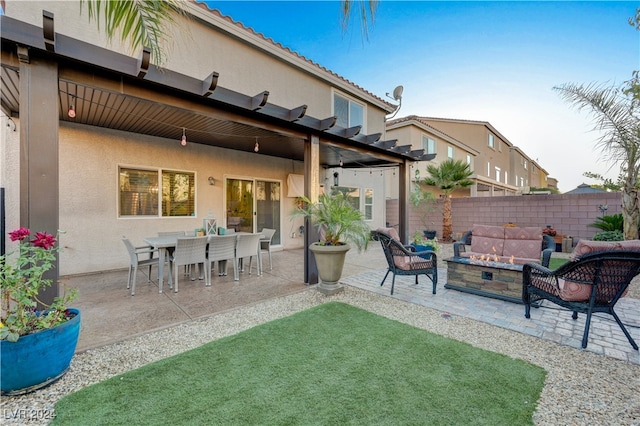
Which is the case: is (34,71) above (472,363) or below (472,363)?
above

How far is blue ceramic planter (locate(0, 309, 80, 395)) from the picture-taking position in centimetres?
220

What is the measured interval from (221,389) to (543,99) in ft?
38.5

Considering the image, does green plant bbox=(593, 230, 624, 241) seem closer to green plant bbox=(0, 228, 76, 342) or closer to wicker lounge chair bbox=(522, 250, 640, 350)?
wicker lounge chair bbox=(522, 250, 640, 350)

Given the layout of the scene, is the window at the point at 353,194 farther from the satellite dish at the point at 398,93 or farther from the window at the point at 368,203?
the satellite dish at the point at 398,93

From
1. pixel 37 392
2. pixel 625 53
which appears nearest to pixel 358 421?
pixel 37 392

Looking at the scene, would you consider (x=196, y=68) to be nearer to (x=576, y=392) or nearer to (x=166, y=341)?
(x=166, y=341)

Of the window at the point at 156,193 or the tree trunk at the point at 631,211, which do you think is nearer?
the tree trunk at the point at 631,211

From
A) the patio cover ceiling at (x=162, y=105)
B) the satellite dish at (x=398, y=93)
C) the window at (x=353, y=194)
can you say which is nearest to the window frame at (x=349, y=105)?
the satellite dish at (x=398, y=93)

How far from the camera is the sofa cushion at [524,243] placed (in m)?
5.84

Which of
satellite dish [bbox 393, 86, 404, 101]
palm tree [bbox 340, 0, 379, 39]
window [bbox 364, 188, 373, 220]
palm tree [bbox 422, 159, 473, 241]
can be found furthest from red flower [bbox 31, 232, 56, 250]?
palm tree [bbox 422, 159, 473, 241]

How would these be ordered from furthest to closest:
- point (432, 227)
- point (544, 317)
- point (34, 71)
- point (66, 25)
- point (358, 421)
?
point (432, 227), point (66, 25), point (544, 317), point (34, 71), point (358, 421)

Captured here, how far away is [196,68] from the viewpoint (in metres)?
6.69

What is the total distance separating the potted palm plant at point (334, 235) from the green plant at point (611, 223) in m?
9.02

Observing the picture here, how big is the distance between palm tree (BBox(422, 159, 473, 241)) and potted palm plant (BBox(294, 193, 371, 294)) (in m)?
8.40
